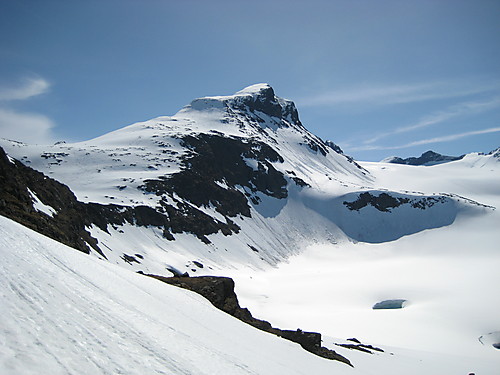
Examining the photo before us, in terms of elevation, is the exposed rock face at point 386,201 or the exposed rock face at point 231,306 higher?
the exposed rock face at point 386,201

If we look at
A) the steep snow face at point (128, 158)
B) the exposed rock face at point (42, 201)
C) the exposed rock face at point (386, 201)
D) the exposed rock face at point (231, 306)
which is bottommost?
the exposed rock face at point (231, 306)

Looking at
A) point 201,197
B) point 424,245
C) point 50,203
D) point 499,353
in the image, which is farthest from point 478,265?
point 50,203

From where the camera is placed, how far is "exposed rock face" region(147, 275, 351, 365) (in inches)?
844

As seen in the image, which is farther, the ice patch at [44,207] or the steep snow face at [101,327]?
the ice patch at [44,207]

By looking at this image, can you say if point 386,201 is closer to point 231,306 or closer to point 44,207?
point 44,207

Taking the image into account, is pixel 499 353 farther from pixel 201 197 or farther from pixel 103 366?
pixel 201 197

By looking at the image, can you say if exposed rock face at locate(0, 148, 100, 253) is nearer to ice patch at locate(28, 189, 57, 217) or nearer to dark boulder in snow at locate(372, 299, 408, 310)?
ice patch at locate(28, 189, 57, 217)

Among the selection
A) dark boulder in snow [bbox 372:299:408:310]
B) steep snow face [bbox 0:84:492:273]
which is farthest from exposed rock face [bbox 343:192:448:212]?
dark boulder in snow [bbox 372:299:408:310]

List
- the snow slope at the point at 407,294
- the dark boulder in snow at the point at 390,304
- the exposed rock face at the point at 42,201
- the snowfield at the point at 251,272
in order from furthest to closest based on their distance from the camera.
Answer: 1. the dark boulder in snow at the point at 390,304
2. the snow slope at the point at 407,294
3. the exposed rock face at the point at 42,201
4. the snowfield at the point at 251,272

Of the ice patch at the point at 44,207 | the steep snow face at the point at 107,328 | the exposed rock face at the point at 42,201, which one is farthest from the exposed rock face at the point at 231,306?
the ice patch at the point at 44,207

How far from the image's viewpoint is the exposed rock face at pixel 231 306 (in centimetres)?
2144

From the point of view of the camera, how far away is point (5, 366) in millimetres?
6156

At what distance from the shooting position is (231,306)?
78.3 feet

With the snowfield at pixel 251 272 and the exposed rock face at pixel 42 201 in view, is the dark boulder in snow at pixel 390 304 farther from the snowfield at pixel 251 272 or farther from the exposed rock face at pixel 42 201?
the exposed rock face at pixel 42 201
